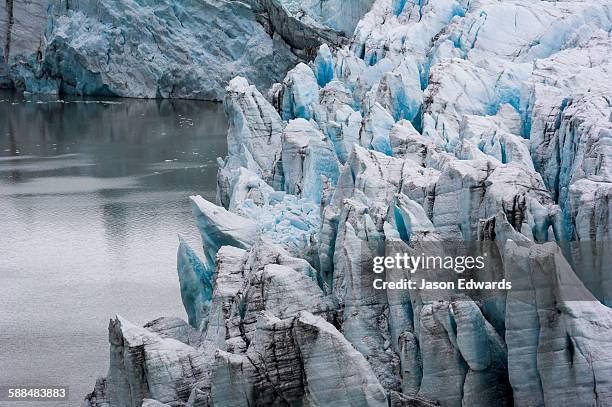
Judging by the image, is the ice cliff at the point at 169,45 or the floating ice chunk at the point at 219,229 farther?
the ice cliff at the point at 169,45

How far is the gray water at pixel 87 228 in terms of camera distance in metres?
14.0

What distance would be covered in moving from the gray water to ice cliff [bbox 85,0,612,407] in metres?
1.99

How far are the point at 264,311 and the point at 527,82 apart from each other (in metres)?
6.42

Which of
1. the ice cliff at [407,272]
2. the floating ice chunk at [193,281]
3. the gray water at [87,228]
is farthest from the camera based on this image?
the gray water at [87,228]

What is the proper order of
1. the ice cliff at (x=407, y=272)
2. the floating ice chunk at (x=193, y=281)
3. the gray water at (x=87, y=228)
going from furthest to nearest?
the gray water at (x=87, y=228) < the floating ice chunk at (x=193, y=281) < the ice cliff at (x=407, y=272)

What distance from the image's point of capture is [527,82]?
570 inches

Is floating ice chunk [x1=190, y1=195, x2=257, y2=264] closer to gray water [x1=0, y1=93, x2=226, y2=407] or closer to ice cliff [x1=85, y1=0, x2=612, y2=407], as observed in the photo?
ice cliff [x1=85, y1=0, x2=612, y2=407]

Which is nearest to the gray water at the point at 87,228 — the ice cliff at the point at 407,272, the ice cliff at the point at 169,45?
the ice cliff at the point at 407,272

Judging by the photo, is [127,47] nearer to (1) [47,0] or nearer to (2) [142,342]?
(1) [47,0]

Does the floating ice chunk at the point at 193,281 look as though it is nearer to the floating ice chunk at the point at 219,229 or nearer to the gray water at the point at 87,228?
the floating ice chunk at the point at 219,229

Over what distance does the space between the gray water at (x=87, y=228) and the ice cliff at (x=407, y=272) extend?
6.52ft

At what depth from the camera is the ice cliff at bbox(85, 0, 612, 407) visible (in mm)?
8438

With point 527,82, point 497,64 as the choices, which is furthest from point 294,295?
point 497,64

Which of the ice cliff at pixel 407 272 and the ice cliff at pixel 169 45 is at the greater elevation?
the ice cliff at pixel 169 45
